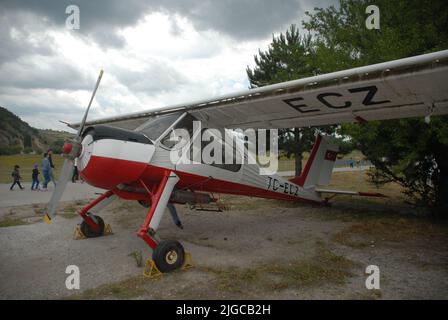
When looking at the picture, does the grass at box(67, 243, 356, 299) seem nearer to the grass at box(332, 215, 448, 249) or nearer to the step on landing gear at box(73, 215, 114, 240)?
the grass at box(332, 215, 448, 249)

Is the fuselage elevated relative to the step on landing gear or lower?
elevated

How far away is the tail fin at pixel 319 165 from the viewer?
9375 mm

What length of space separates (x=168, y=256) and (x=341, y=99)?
401cm

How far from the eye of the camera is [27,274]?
4.46m

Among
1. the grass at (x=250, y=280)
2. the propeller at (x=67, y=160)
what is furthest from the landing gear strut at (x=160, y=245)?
the propeller at (x=67, y=160)

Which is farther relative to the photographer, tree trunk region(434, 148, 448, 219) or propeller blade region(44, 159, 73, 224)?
tree trunk region(434, 148, 448, 219)

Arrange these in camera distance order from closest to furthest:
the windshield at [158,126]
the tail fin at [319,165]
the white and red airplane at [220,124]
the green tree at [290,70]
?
1. the white and red airplane at [220,124]
2. the windshield at [158,126]
3. the tail fin at [319,165]
4. the green tree at [290,70]

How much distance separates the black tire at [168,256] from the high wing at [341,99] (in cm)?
290

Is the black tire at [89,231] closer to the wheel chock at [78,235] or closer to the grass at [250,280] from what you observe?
the wheel chock at [78,235]

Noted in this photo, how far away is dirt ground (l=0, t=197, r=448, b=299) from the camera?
154 inches

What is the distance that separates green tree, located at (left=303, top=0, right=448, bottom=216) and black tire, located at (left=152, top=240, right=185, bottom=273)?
5978 mm

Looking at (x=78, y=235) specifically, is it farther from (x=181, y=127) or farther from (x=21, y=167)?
(x=21, y=167)

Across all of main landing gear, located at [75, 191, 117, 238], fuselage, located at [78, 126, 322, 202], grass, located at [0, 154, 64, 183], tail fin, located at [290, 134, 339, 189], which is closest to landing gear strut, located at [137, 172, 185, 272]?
fuselage, located at [78, 126, 322, 202]
